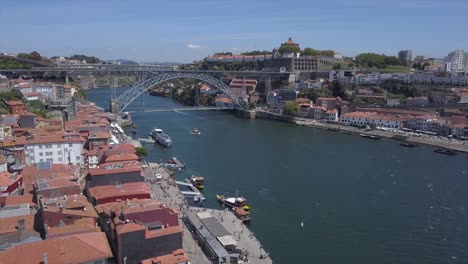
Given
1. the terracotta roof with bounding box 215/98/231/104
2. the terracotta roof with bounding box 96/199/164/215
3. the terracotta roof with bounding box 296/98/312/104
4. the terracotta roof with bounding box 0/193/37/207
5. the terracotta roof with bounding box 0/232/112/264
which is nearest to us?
the terracotta roof with bounding box 0/232/112/264

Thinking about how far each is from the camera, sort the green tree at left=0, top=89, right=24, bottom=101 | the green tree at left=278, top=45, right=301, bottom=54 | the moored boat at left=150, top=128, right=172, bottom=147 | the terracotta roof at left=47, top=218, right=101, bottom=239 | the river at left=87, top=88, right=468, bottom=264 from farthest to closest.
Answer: the green tree at left=278, top=45, right=301, bottom=54 < the green tree at left=0, top=89, right=24, bottom=101 < the moored boat at left=150, top=128, right=172, bottom=147 < the river at left=87, top=88, right=468, bottom=264 < the terracotta roof at left=47, top=218, right=101, bottom=239

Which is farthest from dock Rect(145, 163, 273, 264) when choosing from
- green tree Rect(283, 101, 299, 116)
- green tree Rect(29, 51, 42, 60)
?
green tree Rect(29, 51, 42, 60)

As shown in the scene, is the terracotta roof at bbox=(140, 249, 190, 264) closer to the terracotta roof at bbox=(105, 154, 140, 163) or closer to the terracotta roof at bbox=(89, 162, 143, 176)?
the terracotta roof at bbox=(89, 162, 143, 176)

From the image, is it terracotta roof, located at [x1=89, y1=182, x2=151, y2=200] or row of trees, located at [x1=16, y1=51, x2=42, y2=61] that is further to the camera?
row of trees, located at [x1=16, y1=51, x2=42, y2=61]

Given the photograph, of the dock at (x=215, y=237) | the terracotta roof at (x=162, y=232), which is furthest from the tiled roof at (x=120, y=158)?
the terracotta roof at (x=162, y=232)

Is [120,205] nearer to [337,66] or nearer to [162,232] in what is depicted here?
[162,232]

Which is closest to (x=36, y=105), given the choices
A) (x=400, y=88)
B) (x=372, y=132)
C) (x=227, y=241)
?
(x=227, y=241)
